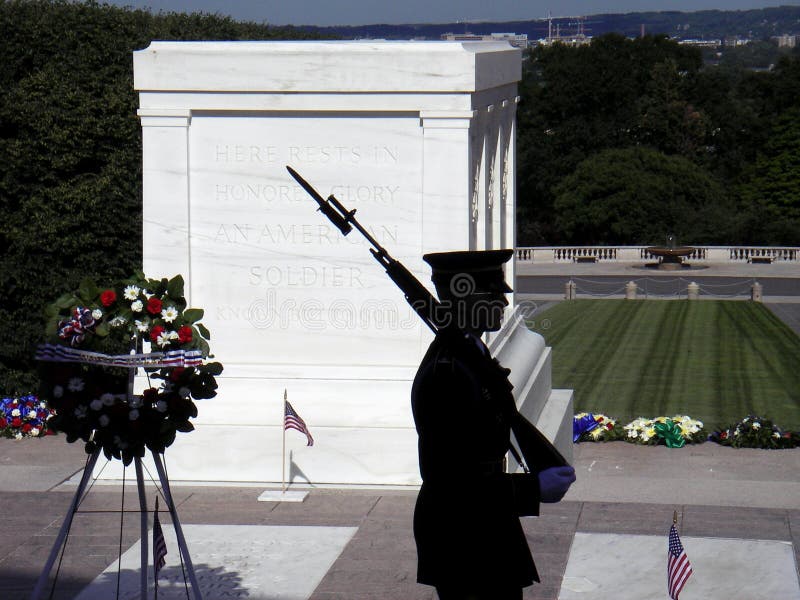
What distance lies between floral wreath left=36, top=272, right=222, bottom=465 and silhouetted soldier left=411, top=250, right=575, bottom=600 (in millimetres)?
2003

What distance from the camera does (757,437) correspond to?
12211mm

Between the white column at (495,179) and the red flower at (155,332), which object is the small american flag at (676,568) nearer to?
the red flower at (155,332)

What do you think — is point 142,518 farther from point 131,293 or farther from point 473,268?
point 473,268

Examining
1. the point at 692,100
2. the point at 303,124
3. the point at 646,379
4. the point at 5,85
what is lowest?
the point at 646,379

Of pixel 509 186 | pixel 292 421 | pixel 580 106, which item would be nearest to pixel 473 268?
pixel 292 421

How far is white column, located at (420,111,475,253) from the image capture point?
999 centimetres

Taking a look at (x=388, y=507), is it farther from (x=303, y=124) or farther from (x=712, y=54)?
(x=712, y=54)

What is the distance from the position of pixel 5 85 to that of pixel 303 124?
8169mm

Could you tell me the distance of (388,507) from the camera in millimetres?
9492

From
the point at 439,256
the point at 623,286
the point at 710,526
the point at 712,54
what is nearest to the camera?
the point at 439,256

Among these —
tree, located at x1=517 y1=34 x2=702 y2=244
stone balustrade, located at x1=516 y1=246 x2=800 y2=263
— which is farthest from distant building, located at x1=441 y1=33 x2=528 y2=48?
tree, located at x1=517 y1=34 x2=702 y2=244

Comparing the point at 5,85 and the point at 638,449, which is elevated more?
the point at 5,85

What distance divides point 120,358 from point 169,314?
43cm

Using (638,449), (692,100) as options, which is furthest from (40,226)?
(692,100)
